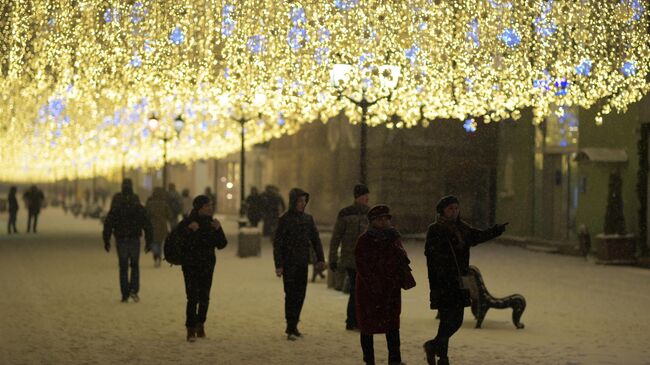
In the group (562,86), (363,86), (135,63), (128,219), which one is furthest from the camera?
(135,63)

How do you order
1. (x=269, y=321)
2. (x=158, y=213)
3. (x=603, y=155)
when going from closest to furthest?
(x=269, y=321), (x=158, y=213), (x=603, y=155)

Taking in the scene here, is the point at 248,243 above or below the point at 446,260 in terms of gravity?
below

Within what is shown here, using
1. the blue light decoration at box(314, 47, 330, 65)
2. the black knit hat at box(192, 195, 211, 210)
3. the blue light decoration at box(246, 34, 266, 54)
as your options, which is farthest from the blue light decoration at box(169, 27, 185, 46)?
the black knit hat at box(192, 195, 211, 210)

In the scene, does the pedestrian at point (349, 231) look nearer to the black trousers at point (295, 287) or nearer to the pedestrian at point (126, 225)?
the black trousers at point (295, 287)

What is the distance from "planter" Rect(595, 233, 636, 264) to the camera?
27.3 metres

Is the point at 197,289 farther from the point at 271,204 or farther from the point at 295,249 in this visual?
the point at 271,204

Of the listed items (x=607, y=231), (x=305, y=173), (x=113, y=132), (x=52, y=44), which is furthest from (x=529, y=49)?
(x=113, y=132)

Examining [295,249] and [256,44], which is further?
[256,44]

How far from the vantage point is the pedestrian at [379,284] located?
36.7 feet

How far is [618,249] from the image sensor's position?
90.1 feet

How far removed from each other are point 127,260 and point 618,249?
1312cm

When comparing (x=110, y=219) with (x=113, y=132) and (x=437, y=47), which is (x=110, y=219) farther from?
(x=113, y=132)

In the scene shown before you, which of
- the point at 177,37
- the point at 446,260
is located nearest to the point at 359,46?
the point at 177,37

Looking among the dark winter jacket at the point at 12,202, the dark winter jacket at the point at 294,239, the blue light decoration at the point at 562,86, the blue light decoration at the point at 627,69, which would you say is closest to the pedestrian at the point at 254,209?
the dark winter jacket at the point at 12,202
